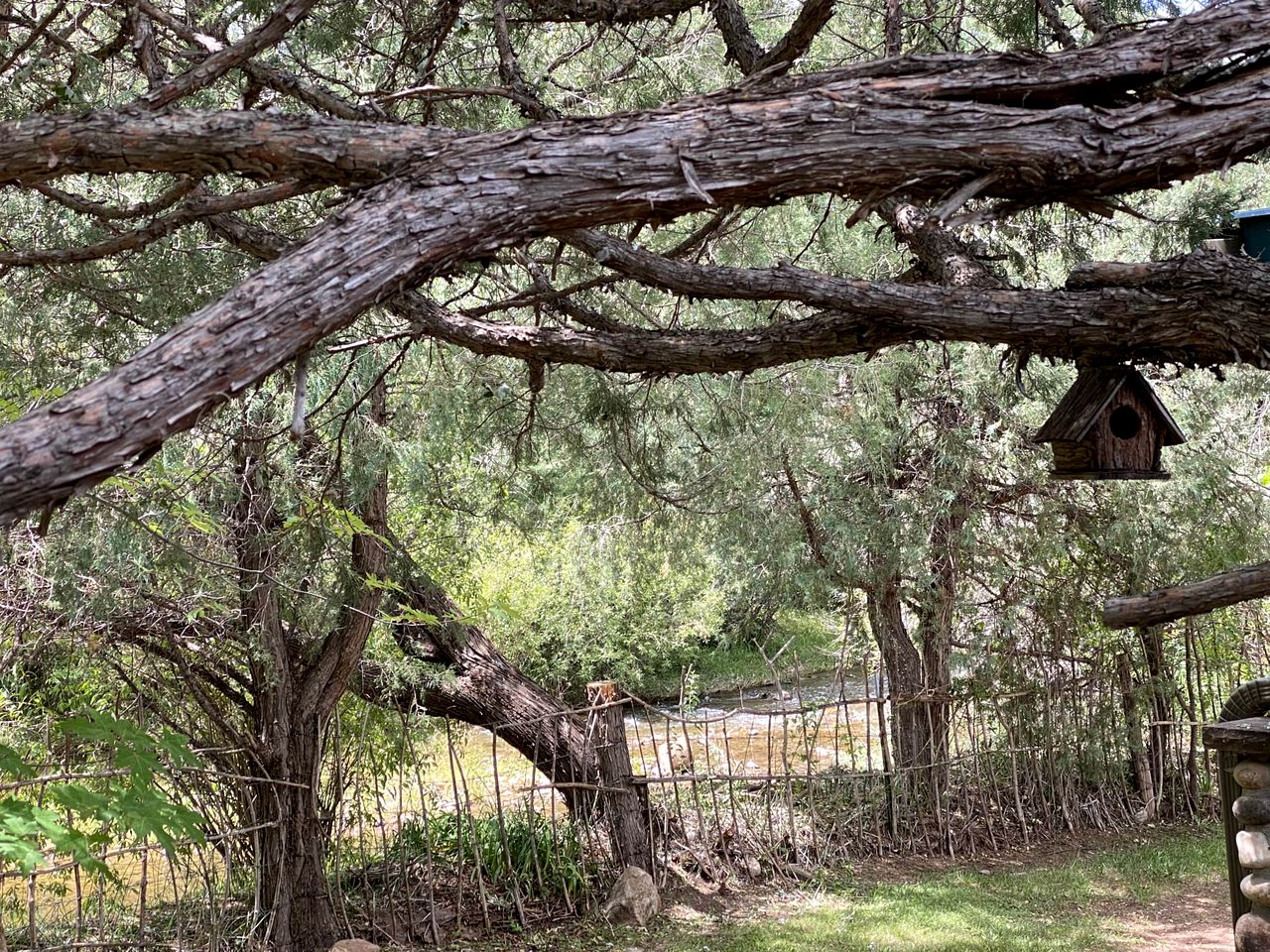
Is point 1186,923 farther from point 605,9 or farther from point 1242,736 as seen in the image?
point 605,9

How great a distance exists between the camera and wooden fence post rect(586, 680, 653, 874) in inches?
258

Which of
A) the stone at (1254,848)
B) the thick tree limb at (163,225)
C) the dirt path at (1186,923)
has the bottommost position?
the dirt path at (1186,923)

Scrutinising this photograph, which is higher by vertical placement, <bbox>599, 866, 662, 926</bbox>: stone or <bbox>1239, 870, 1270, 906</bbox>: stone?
<bbox>1239, 870, 1270, 906</bbox>: stone

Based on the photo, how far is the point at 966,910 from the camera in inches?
238

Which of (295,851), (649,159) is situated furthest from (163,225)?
(295,851)

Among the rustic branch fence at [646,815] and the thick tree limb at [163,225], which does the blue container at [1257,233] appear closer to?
the thick tree limb at [163,225]

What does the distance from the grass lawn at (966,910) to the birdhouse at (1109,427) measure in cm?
295

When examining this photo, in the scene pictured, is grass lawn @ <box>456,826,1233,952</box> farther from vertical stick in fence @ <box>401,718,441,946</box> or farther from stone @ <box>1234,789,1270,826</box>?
stone @ <box>1234,789,1270,826</box>

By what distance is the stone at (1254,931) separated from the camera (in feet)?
14.8

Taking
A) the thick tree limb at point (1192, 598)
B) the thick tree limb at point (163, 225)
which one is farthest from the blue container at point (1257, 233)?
the thick tree limb at point (163, 225)

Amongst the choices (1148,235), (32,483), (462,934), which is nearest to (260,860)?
(462,934)

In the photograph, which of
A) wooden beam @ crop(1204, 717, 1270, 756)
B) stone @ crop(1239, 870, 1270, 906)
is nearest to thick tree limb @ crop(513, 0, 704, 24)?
wooden beam @ crop(1204, 717, 1270, 756)

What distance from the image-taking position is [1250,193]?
18.4ft

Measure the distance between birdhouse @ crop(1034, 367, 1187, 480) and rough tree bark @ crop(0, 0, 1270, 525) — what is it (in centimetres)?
90
